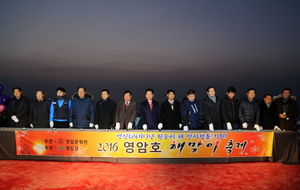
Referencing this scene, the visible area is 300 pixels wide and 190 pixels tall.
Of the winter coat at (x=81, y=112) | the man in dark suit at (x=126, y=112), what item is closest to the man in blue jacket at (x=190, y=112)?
the man in dark suit at (x=126, y=112)

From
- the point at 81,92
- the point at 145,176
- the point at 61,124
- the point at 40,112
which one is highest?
the point at 81,92

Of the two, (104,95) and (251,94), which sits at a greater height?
(104,95)

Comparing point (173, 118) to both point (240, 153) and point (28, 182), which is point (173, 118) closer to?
point (240, 153)

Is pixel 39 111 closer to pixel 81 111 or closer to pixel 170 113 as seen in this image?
pixel 81 111

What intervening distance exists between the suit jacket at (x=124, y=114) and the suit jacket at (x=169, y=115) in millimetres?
Result: 698

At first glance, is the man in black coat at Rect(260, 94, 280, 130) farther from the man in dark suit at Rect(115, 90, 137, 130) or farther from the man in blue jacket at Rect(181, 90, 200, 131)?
the man in dark suit at Rect(115, 90, 137, 130)

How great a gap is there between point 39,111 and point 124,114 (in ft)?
7.59

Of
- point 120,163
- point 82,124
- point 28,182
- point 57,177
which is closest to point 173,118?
point 120,163

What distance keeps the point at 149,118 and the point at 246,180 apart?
2.37 meters

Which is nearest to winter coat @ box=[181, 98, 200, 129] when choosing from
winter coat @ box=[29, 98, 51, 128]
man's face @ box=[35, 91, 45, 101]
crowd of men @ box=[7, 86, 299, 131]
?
crowd of men @ box=[7, 86, 299, 131]

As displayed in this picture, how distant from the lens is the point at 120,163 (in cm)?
418

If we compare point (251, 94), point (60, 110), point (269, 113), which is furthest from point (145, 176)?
point (269, 113)

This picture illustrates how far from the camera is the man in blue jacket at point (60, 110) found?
483 centimetres

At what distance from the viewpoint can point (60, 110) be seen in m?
4.82
